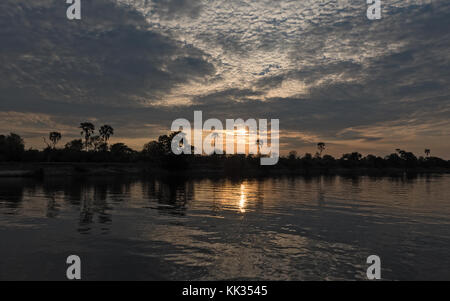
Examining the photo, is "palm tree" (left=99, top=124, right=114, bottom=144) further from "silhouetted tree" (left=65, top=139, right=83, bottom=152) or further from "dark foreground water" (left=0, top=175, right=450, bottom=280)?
"dark foreground water" (left=0, top=175, right=450, bottom=280)

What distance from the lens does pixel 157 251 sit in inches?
558

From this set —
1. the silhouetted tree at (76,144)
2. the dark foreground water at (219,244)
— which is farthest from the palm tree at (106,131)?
the dark foreground water at (219,244)

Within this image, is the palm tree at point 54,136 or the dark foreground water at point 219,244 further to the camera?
the palm tree at point 54,136

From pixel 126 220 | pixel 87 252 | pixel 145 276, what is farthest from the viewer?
pixel 126 220

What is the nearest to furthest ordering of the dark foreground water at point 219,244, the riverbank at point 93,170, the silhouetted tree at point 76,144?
the dark foreground water at point 219,244, the riverbank at point 93,170, the silhouetted tree at point 76,144

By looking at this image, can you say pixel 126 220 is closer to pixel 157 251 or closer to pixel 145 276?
pixel 157 251

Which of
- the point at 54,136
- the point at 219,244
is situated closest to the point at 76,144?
the point at 54,136

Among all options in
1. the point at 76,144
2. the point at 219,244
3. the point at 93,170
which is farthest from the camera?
the point at 76,144

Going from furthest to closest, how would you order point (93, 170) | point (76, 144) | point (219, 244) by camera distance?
point (76, 144) < point (93, 170) < point (219, 244)

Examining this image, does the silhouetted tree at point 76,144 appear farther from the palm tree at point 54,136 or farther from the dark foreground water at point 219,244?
the dark foreground water at point 219,244

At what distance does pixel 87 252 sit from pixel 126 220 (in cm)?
820

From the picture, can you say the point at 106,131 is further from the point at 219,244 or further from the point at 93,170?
the point at 219,244

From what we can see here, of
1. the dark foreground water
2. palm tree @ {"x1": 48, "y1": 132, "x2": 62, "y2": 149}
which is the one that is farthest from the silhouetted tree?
the dark foreground water
